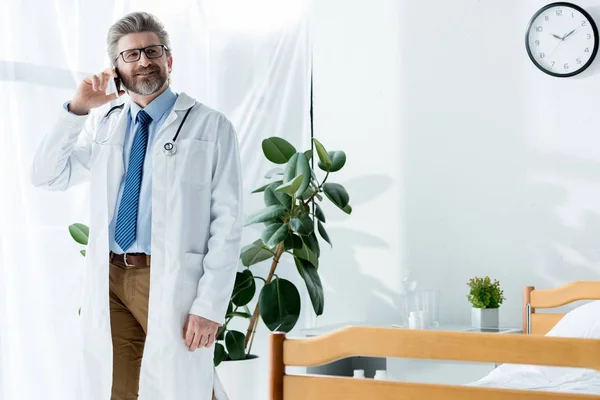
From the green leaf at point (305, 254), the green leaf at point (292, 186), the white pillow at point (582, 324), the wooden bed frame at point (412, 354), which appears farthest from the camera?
the green leaf at point (305, 254)

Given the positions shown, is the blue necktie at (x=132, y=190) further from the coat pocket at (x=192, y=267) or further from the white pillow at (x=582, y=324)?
the white pillow at (x=582, y=324)

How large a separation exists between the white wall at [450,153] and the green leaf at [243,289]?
23.1 inches

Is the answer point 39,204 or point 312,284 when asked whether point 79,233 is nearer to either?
point 39,204

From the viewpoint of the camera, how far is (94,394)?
82.4 inches

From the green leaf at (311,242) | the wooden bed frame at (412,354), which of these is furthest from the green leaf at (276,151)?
the wooden bed frame at (412,354)

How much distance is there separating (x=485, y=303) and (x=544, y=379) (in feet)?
2.68

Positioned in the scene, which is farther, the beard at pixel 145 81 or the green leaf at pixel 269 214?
the green leaf at pixel 269 214

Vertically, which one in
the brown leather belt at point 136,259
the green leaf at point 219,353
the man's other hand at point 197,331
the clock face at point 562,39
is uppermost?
the clock face at point 562,39

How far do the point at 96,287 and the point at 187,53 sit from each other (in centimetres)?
149

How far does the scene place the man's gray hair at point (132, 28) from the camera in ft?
6.95

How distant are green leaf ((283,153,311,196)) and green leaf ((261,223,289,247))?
14 cm

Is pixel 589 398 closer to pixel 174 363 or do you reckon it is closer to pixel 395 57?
pixel 174 363

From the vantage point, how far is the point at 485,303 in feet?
10.2

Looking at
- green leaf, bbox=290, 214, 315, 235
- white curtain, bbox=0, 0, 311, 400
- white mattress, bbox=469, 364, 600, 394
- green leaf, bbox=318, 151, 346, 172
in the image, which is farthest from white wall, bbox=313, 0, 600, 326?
white curtain, bbox=0, 0, 311, 400
